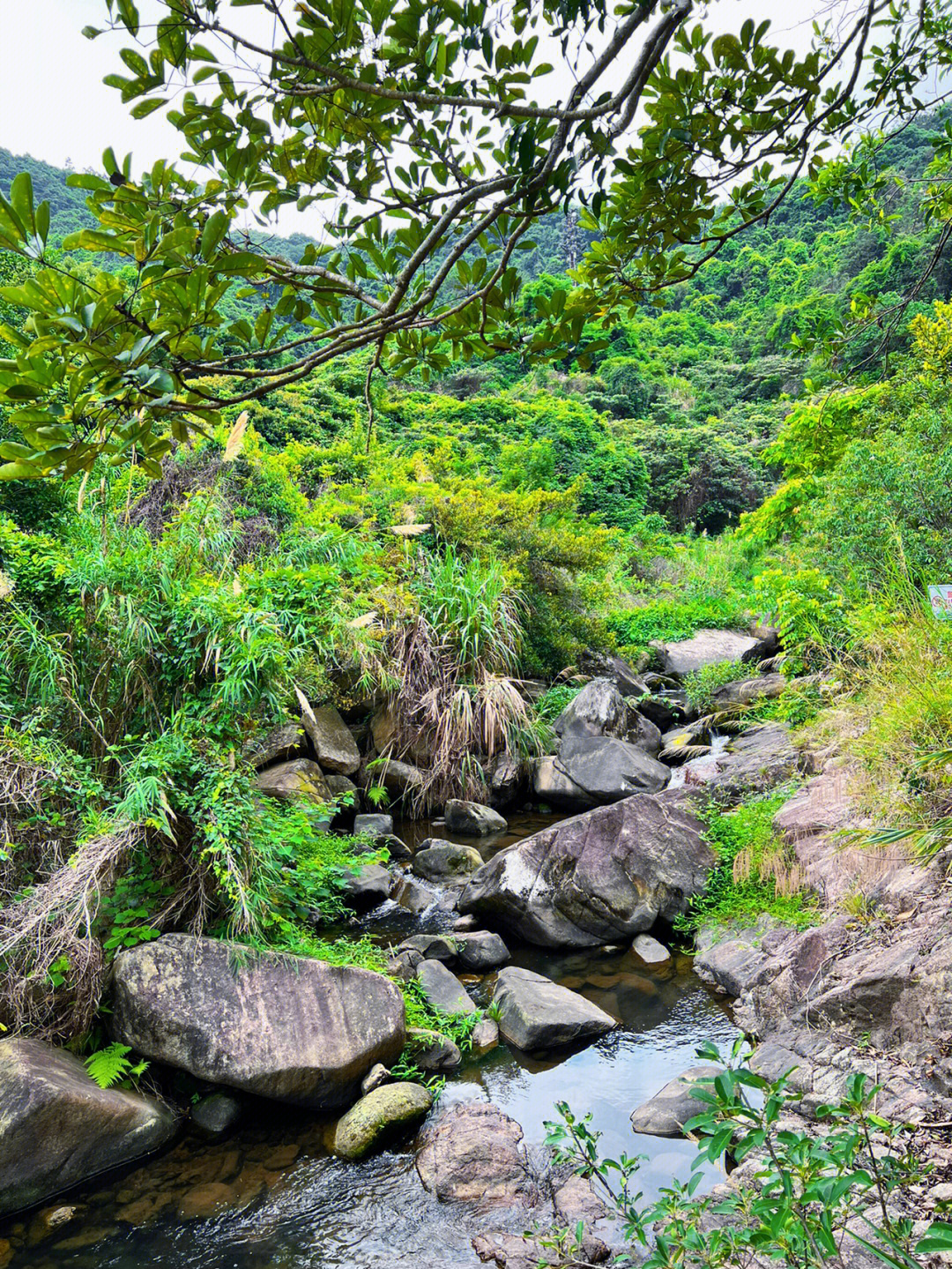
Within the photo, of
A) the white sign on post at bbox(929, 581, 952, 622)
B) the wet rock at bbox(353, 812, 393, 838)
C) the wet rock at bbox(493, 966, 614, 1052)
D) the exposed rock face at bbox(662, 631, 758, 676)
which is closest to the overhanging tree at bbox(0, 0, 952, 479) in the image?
the white sign on post at bbox(929, 581, 952, 622)

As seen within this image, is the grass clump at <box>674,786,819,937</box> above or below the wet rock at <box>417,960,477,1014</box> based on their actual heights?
above

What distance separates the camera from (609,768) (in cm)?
690

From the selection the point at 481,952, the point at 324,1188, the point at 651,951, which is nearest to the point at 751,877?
the point at 651,951

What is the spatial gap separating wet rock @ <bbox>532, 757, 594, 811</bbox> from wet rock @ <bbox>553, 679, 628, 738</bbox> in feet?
1.62

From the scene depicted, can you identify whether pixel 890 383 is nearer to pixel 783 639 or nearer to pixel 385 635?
pixel 783 639

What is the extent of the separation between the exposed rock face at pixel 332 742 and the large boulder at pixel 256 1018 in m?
3.12

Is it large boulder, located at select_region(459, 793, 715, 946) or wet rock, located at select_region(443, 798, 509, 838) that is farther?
wet rock, located at select_region(443, 798, 509, 838)

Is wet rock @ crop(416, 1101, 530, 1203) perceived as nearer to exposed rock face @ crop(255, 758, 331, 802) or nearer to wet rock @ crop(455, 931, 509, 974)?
wet rock @ crop(455, 931, 509, 974)

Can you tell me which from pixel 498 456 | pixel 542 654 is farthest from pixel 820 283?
pixel 542 654

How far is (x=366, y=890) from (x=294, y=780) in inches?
45.6

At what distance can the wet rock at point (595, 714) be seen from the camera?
7633 millimetres

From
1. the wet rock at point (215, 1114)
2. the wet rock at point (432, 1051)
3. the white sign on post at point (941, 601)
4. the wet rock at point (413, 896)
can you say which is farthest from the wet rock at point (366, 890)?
the white sign on post at point (941, 601)

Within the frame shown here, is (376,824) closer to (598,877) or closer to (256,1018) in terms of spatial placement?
(598,877)

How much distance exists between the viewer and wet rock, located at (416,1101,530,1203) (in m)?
2.81
